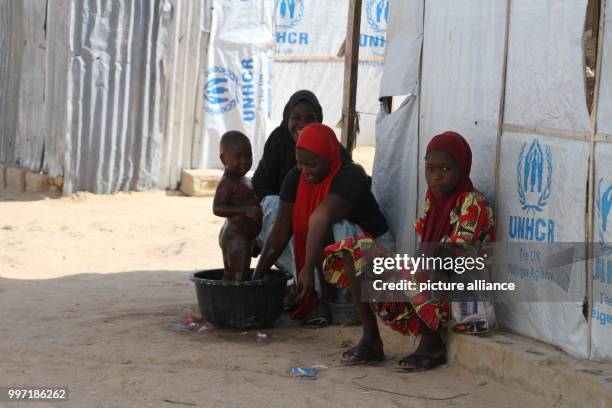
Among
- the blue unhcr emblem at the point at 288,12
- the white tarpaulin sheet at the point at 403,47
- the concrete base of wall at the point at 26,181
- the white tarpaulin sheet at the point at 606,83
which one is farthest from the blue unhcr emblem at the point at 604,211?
the blue unhcr emblem at the point at 288,12

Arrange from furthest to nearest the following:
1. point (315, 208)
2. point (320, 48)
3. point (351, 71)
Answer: point (320, 48)
point (351, 71)
point (315, 208)

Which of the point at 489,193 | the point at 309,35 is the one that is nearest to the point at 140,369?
the point at 489,193

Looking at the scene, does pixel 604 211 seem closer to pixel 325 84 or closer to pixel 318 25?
pixel 318 25

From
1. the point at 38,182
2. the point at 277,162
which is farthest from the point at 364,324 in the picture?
the point at 38,182

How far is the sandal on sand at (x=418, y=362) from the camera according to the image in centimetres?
414

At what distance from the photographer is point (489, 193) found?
14.3ft

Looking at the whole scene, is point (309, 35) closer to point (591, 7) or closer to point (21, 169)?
point (21, 169)

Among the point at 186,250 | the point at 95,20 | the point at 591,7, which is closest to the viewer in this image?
the point at 591,7

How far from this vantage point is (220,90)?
1090 centimetres

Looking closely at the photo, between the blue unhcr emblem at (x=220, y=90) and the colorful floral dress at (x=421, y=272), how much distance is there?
6.78 m

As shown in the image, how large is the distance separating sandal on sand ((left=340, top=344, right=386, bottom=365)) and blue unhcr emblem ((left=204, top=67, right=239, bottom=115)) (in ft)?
22.7

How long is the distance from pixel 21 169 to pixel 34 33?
1577mm

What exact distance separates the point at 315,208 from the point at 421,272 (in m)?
0.81

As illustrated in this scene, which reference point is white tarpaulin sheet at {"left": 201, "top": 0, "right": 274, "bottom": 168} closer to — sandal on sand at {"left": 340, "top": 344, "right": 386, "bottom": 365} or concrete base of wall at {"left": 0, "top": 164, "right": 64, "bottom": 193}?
concrete base of wall at {"left": 0, "top": 164, "right": 64, "bottom": 193}
